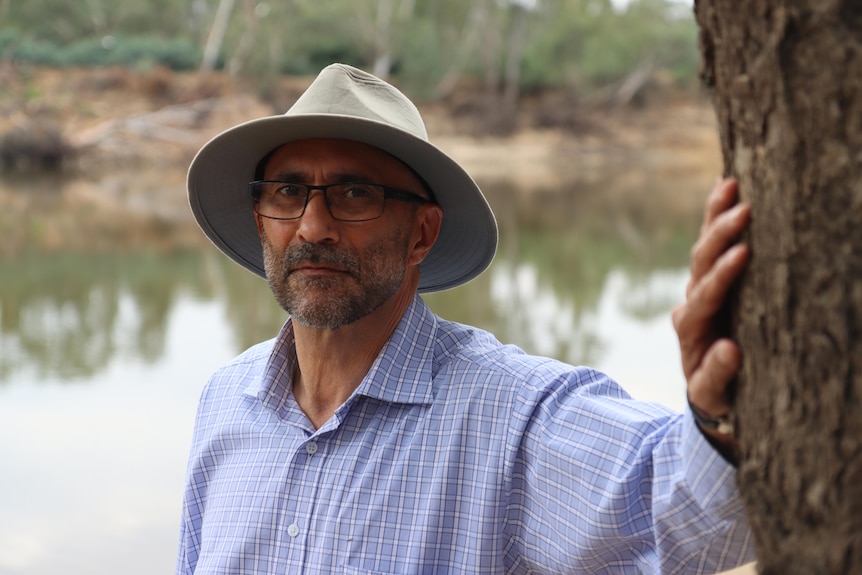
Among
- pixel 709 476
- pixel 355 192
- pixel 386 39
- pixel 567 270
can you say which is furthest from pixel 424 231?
pixel 386 39

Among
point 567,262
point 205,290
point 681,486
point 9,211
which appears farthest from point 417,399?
point 9,211

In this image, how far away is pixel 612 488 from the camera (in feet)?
3.83

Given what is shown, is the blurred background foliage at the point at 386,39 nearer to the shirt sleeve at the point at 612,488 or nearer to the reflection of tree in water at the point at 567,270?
the reflection of tree in water at the point at 567,270

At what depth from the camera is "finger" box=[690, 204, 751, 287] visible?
0.88m

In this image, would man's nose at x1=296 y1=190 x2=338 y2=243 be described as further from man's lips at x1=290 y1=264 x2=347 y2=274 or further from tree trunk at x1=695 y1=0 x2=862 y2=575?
tree trunk at x1=695 y1=0 x2=862 y2=575

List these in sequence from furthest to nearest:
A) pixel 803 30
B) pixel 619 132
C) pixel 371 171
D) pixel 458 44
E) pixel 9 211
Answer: pixel 458 44 → pixel 619 132 → pixel 9 211 → pixel 371 171 → pixel 803 30

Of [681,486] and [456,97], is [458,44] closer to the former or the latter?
[456,97]

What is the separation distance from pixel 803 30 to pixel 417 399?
2.42 ft

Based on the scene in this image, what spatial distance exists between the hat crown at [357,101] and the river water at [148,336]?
2379mm

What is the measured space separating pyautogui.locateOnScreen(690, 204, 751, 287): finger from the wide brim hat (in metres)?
0.63

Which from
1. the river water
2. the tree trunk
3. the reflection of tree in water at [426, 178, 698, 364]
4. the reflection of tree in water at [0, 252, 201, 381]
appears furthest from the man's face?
the reflection of tree in water at [0, 252, 201, 381]

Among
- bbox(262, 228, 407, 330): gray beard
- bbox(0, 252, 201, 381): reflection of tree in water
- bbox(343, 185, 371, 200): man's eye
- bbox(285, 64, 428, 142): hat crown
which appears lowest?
bbox(0, 252, 201, 381): reflection of tree in water

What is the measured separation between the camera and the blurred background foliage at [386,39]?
2605 cm

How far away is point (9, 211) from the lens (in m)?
13.0
